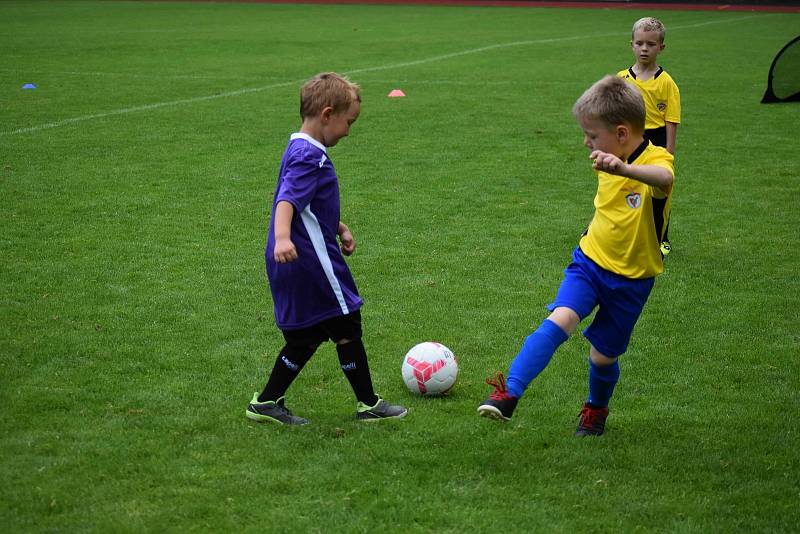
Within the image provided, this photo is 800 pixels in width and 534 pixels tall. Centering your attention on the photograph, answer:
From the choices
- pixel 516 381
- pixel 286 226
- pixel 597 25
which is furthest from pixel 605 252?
pixel 597 25

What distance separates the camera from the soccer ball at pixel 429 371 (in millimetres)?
4793

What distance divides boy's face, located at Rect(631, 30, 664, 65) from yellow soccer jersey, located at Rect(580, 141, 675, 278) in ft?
10.7

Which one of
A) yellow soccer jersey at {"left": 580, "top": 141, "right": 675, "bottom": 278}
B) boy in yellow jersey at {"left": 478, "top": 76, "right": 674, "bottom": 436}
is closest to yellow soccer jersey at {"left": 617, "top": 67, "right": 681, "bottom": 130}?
boy in yellow jersey at {"left": 478, "top": 76, "right": 674, "bottom": 436}

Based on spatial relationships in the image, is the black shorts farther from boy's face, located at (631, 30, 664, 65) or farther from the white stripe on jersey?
boy's face, located at (631, 30, 664, 65)

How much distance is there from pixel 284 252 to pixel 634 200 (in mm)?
1441

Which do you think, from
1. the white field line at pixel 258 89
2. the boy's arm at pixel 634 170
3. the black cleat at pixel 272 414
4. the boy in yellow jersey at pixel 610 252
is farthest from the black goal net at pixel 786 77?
the black cleat at pixel 272 414

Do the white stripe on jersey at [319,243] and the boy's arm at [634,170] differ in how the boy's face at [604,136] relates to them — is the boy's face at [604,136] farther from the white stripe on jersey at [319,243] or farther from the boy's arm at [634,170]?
the white stripe on jersey at [319,243]

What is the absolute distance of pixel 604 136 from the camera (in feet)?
13.2

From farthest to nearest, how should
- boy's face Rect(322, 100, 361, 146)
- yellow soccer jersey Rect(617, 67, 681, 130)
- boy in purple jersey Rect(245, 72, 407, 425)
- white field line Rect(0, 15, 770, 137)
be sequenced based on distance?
white field line Rect(0, 15, 770, 137) < yellow soccer jersey Rect(617, 67, 681, 130) < boy's face Rect(322, 100, 361, 146) < boy in purple jersey Rect(245, 72, 407, 425)

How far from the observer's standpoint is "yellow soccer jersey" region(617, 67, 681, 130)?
7.30 meters

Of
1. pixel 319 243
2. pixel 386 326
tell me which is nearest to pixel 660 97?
pixel 386 326

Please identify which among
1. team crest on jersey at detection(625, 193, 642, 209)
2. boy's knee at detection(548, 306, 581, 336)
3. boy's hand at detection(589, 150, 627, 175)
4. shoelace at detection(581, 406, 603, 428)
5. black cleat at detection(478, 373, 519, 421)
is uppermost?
boy's hand at detection(589, 150, 627, 175)

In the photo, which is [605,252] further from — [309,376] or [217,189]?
[217,189]

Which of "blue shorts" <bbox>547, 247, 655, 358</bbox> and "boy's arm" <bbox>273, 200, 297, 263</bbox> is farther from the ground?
"boy's arm" <bbox>273, 200, 297, 263</bbox>
